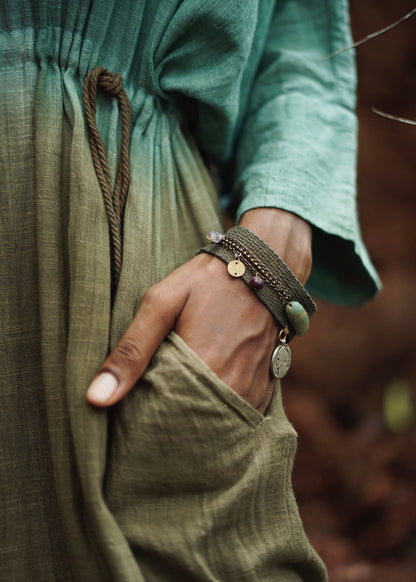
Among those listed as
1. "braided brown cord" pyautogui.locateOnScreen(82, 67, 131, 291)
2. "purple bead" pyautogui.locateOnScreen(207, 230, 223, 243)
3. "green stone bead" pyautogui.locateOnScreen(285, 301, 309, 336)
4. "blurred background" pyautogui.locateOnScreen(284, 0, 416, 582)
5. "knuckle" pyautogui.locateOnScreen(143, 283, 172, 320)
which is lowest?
"blurred background" pyautogui.locateOnScreen(284, 0, 416, 582)

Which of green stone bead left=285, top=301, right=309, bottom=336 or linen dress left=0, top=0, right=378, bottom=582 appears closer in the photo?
linen dress left=0, top=0, right=378, bottom=582

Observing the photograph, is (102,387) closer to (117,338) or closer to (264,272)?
(117,338)

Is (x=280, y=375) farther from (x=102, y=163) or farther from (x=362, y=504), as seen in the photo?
(x=362, y=504)

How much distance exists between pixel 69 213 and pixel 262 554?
21.1 inches

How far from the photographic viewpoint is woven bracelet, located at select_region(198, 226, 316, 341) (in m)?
0.83

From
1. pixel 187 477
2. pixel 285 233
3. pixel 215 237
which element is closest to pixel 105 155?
pixel 215 237

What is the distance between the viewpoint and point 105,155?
0.82 metres

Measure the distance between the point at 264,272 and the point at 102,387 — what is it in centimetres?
29

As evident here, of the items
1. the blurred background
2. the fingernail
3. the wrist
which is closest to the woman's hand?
the fingernail

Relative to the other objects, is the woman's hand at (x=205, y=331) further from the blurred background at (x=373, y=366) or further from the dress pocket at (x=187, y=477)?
the blurred background at (x=373, y=366)

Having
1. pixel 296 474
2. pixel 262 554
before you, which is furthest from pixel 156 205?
pixel 296 474

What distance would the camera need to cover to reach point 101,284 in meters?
0.77

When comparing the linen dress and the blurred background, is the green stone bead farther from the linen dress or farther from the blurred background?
the blurred background

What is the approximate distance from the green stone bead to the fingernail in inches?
11.1
